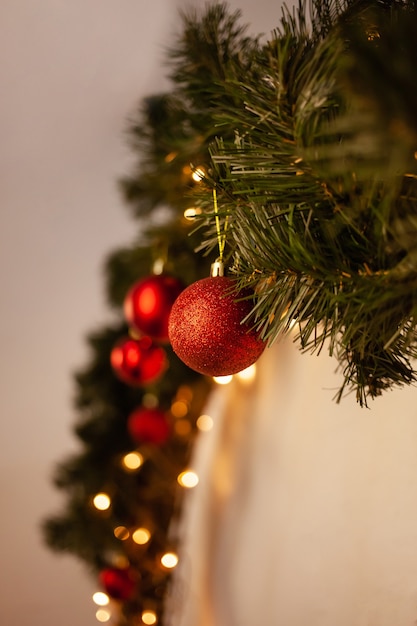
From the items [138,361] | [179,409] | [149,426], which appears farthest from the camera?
[179,409]

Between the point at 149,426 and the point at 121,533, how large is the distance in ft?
0.74

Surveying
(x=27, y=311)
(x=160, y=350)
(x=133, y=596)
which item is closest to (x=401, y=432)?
(x=160, y=350)

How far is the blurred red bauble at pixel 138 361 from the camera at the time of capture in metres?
0.73

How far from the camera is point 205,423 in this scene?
0.93 meters

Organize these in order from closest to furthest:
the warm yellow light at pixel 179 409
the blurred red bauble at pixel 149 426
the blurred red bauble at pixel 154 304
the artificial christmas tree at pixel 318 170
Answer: the artificial christmas tree at pixel 318 170 → the blurred red bauble at pixel 154 304 → the blurred red bauble at pixel 149 426 → the warm yellow light at pixel 179 409

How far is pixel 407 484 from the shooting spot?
15.7 inches

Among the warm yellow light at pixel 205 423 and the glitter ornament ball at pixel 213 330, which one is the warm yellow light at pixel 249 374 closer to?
the warm yellow light at pixel 205 423

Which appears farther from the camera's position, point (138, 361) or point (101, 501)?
point (101, 501)

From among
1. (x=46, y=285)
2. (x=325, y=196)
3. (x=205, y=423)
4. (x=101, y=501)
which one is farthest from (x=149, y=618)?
(x=325, y=196)

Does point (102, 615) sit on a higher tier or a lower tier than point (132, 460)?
lower

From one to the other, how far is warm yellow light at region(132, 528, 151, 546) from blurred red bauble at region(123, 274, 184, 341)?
496mm

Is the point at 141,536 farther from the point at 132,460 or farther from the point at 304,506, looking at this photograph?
the point at 304,506

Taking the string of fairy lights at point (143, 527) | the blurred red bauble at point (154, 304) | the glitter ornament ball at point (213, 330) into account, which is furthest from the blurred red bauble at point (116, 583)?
the glitter ornament ball at point (213, 330)

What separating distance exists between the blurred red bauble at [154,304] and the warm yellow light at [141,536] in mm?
496
